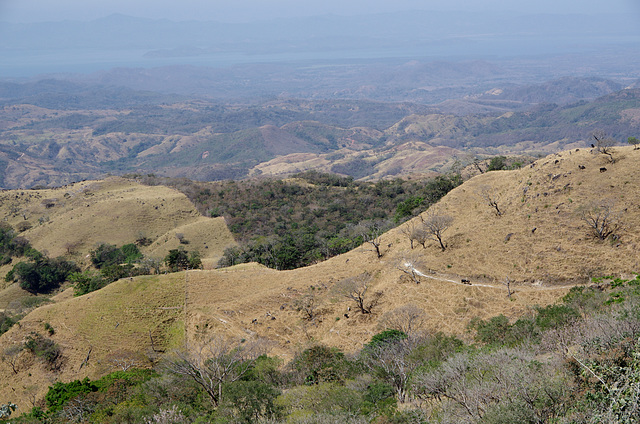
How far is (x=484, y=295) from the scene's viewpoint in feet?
89.5

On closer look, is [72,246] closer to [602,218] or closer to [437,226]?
[437,226]

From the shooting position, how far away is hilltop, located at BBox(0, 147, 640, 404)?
27.0 meters

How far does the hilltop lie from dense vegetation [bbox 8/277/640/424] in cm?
162

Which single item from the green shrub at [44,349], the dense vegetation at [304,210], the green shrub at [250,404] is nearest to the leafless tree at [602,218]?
the dense vegetation at [304,210]

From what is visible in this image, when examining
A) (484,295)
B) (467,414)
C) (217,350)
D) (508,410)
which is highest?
(508,410)

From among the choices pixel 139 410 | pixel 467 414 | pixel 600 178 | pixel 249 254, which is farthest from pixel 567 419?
pixel 249 254

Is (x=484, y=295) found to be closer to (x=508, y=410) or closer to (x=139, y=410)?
(x=508, y=410)

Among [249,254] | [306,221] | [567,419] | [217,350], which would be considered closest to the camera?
[567,419]

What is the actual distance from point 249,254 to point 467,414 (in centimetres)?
4021

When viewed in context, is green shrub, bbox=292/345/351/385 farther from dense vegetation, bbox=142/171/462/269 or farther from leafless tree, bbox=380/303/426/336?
dense vegetation, bbox=142/171/462/269

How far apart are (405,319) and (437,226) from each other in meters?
8.05

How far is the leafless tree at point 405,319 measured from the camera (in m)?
26.7

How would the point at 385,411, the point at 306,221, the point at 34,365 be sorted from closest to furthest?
the point at 385,411 → the point at 34,365 → the point at 306,221

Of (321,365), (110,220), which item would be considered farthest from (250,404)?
(110,220)
